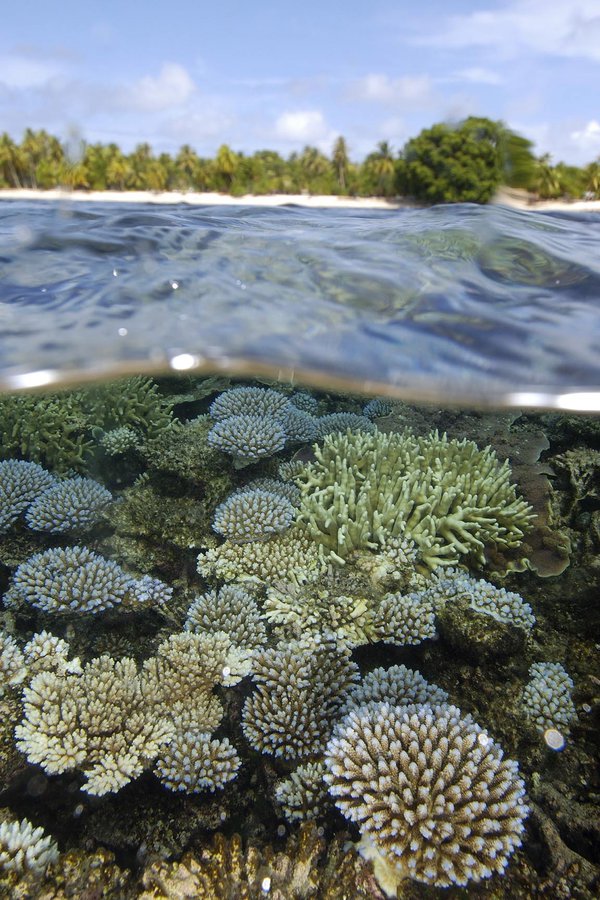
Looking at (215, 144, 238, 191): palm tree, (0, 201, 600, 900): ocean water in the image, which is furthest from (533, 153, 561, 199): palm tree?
(0, 201, 600, 900): ocean water

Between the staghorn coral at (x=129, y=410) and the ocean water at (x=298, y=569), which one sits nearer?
the ocean water at (x=298, y=569)

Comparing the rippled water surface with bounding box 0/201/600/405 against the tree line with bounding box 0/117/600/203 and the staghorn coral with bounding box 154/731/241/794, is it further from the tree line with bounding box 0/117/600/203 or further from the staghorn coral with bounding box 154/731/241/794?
Result: the tree line with bounding box 0/117/600/203

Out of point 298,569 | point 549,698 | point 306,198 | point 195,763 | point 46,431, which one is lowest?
point 195,763

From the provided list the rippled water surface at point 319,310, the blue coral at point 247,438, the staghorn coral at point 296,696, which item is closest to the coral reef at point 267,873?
the staghorn coral at point 296,696

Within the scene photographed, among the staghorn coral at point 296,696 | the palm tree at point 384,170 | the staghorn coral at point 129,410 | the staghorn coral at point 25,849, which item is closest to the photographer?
the staghorn coral at point 25,849

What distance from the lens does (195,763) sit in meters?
3.57

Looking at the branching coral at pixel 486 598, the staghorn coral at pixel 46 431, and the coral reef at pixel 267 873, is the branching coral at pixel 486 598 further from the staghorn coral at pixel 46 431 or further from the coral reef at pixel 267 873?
the staghorn coral at pixel 46 431

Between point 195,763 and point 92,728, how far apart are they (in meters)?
0.79

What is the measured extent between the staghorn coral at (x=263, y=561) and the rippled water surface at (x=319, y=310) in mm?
1735

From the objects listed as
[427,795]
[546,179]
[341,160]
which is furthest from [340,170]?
[427,795]

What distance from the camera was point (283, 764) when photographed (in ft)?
12.2

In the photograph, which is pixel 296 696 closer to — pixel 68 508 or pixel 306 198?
pixel 68 508

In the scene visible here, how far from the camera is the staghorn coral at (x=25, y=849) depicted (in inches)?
121

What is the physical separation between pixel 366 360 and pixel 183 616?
9.39 ft
